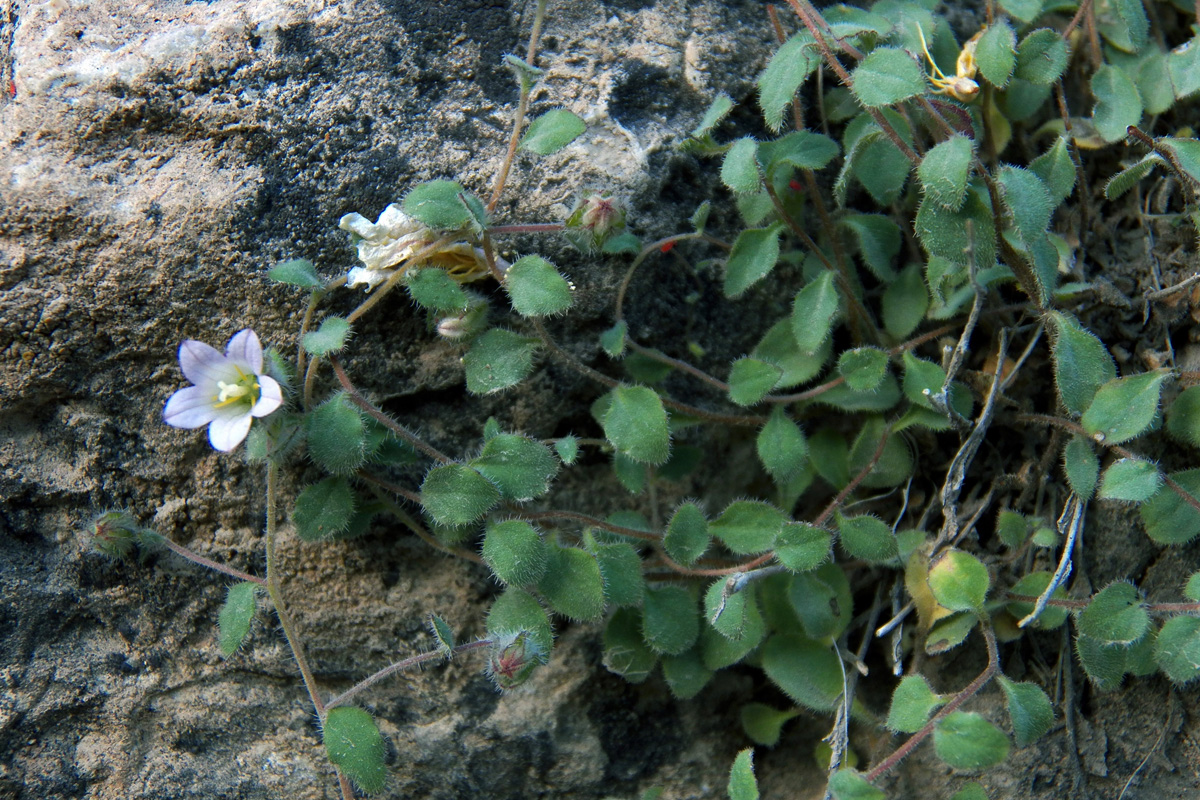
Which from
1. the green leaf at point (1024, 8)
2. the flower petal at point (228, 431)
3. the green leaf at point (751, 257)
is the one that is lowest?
the flower petal at point (228, 431)

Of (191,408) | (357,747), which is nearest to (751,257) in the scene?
(191,408)

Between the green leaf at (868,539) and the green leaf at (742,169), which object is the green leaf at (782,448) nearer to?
the green leaf at (868,539)

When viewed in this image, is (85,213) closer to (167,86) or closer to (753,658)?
(167,86)

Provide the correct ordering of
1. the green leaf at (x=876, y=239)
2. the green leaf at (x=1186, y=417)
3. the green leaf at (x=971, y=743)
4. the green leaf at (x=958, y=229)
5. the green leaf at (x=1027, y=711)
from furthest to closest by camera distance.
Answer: the green leaf at (x=876, y=239), the green leaf at (x=1186, y=417), the green leaf at (x=958, y=229), the green leaf at (x=1027, y=711), the green leaf at (x=971, y=743)

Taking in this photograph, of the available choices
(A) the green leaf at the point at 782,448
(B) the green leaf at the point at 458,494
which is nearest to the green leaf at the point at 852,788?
(A) the green leaf at the point at 782,448

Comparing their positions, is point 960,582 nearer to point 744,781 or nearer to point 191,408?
point 744,781

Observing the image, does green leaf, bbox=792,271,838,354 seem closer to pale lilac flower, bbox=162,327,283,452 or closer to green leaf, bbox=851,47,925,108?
green leaf, bbox=851,47,925,108

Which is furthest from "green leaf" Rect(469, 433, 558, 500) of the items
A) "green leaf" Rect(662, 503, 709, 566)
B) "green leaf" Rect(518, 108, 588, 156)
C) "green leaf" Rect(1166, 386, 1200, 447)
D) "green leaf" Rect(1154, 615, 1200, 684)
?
"green leaf" Rect(1166, 386, 1200, 447)
